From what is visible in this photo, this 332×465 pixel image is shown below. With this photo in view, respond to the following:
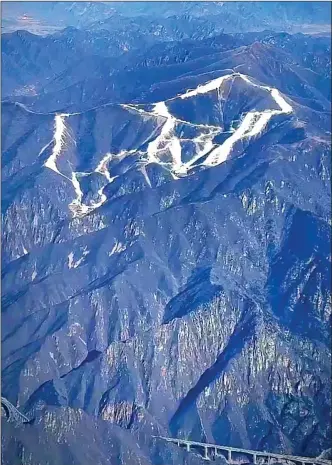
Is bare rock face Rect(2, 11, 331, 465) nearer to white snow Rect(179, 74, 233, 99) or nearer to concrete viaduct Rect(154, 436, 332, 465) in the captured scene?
white snow Rect(179, 74, 233, 99)

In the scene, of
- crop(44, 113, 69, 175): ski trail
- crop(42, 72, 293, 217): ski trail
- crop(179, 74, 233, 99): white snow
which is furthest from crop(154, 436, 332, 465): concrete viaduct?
crop(179, 74, 233, 99): white snow

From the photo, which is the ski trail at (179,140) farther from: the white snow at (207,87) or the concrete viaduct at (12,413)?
the concrete viaduct at (12,413)

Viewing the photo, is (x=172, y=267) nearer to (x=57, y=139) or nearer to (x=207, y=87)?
(x=57, y=139)

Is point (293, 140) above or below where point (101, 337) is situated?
above

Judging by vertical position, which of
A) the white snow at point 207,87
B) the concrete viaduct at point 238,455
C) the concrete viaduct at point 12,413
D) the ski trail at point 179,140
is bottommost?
the concrete viaduct at point 238,455

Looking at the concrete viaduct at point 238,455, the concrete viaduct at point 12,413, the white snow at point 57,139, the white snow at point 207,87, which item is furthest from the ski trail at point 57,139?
the concrete viaduct at point 238,455

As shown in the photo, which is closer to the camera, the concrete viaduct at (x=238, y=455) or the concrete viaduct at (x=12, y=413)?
the concrete viaduct at (x=12, y=413)

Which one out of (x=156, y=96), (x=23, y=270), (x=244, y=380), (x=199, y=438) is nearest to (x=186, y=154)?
(x=156, y=96)

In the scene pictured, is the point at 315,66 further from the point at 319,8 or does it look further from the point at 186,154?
the point at 319,8
